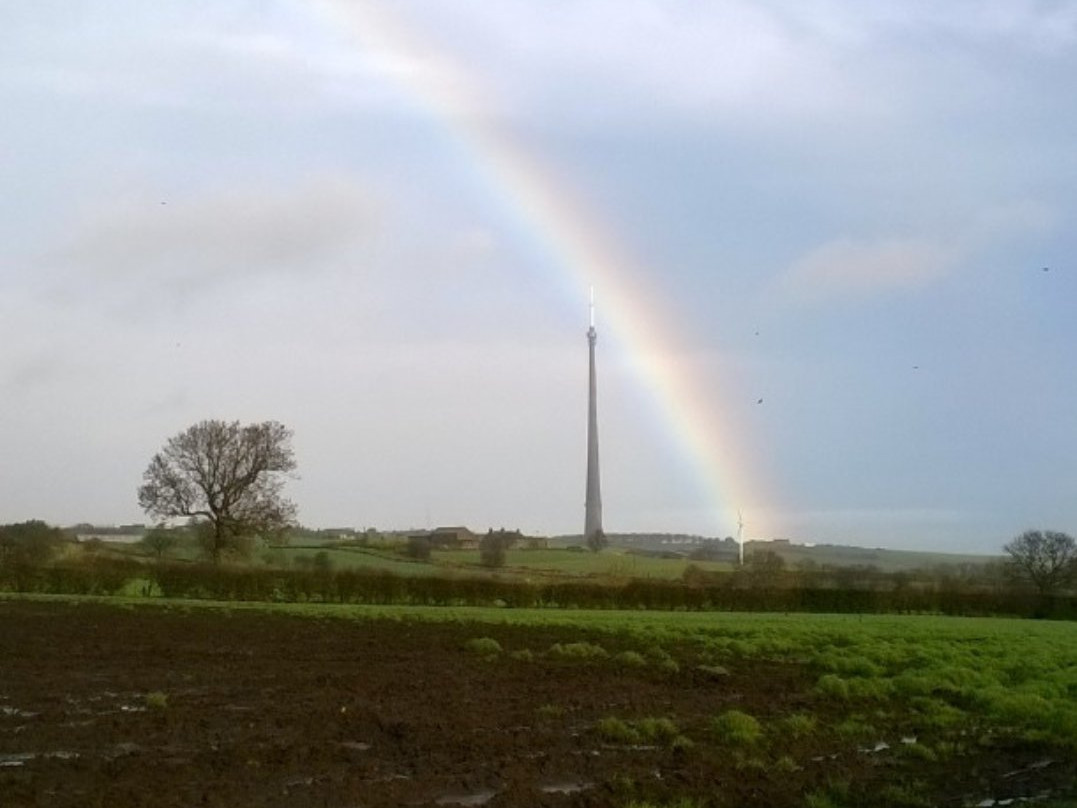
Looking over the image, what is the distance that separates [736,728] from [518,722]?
3.42 meters

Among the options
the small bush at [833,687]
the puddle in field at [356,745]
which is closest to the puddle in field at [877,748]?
the small bush at [833,687]

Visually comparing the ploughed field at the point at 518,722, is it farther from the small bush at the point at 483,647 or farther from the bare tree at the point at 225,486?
the bare tree at the point at 225,486

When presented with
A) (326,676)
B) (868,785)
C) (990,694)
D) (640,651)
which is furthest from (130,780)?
(640,651)

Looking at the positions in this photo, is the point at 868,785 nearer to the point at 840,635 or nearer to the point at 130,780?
the point at 130,780

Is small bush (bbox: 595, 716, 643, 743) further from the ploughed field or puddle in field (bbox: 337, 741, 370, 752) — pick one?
puddle in field (bbox: 337, 741, 370, 752)

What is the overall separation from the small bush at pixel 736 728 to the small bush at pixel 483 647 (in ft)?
43.9

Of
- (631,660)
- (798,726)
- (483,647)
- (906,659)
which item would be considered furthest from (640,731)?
(906,659)

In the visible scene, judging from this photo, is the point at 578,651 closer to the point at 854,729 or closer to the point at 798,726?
the point at 854,729

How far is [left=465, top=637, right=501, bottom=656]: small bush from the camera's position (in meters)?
32.8

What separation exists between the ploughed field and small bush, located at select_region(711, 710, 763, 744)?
65 mm

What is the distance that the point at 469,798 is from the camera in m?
13.6

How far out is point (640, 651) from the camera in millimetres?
34594

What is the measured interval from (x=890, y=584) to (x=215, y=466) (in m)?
47.8

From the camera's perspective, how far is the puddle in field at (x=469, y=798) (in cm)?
1328
